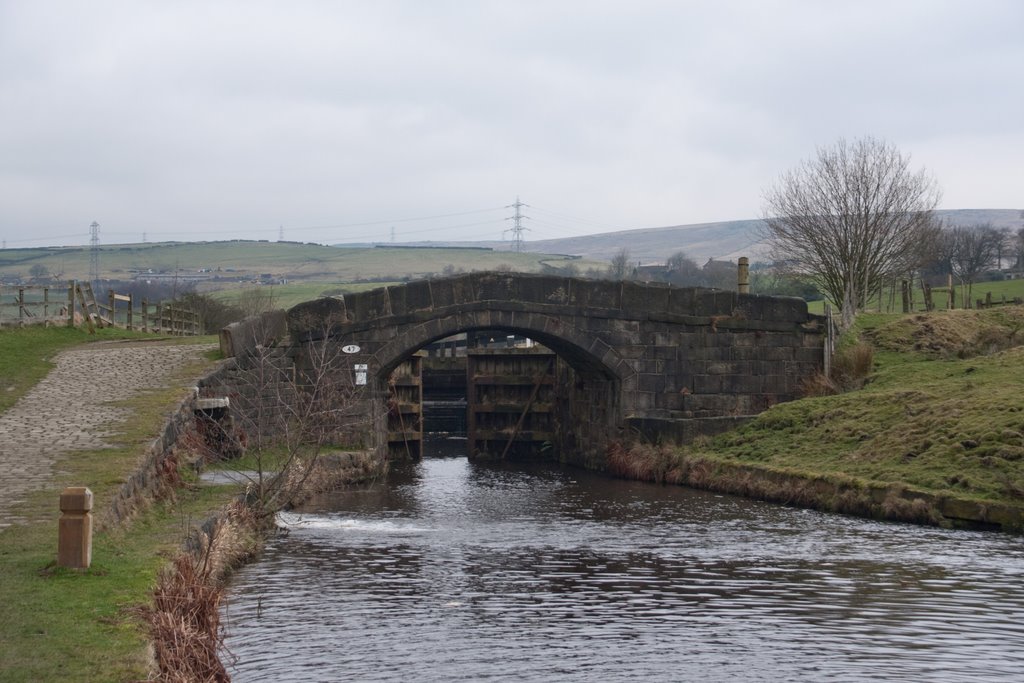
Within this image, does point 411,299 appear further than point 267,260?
No

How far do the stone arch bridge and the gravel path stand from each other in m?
3.93

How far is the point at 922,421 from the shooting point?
2334 cm

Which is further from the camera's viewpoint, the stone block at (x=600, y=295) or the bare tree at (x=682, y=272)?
the bare tree at (x=682, y=272)

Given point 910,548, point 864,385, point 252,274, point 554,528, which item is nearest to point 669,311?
point 864,385

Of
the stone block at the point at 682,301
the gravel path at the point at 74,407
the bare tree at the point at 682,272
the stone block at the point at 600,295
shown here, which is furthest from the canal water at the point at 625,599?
the bare tree at the point at 682,272

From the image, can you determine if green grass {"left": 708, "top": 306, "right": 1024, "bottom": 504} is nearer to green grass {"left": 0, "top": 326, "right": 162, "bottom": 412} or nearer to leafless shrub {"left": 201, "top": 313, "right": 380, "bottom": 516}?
leafless shrub {"left": 201, "top": 313, "right": 380, "bottom": 516}

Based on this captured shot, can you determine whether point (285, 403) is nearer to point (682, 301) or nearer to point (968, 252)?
point (682, 301)

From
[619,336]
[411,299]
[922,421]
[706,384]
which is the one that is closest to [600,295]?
[619,336]

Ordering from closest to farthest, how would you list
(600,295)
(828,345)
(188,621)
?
(188,621)
(600,295)
(828,345)

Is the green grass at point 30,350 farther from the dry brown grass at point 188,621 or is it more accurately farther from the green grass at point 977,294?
the green grass at point 977,294

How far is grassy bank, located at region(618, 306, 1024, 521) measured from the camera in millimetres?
20188

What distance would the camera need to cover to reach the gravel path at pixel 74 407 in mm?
16125

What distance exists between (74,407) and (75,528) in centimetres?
1236

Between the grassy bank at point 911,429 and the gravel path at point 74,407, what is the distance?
37.2 ft
